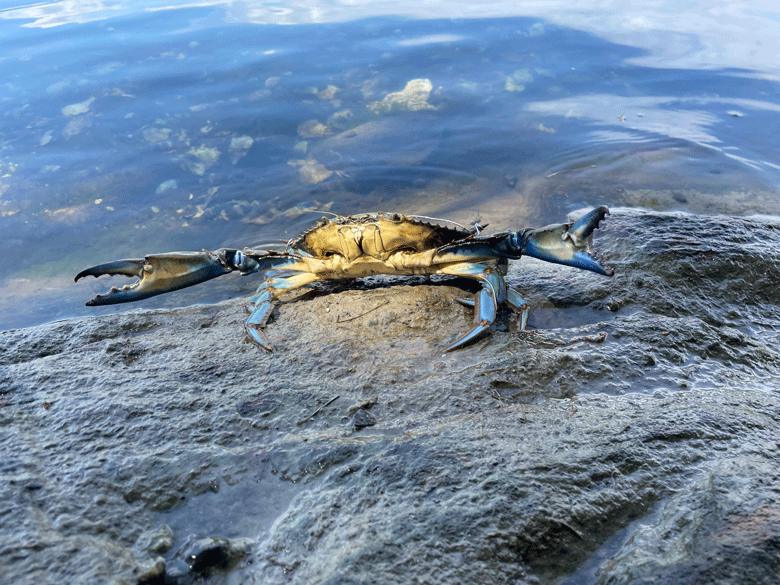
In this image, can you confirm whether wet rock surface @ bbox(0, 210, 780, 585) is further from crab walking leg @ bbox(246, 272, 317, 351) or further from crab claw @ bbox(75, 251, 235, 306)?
crab claw @ bbox(75, 251, 235, 306)

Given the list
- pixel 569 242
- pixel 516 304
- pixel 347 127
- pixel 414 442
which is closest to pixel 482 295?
pixel 516 304

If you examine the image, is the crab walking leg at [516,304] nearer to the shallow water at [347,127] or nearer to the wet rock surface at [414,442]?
the wet rock surface at [414,442]

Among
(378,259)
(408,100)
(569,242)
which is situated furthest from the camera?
(408,100)

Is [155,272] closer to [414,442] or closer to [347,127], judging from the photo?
[414,442]

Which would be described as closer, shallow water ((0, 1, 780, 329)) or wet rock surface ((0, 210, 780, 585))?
wet rock surface ((0, 210, 780, 585))

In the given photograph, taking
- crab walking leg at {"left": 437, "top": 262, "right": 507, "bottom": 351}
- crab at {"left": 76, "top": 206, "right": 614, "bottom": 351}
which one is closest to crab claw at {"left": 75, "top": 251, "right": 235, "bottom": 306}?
crab at {"left": 76, "top": 206, "right": 614, "bottom": 351}

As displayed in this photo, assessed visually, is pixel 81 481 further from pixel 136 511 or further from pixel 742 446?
pixel 742 446

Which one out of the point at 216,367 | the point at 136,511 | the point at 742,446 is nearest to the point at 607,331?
the point at 742,446

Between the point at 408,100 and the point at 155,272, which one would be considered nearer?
the point at 155,272
